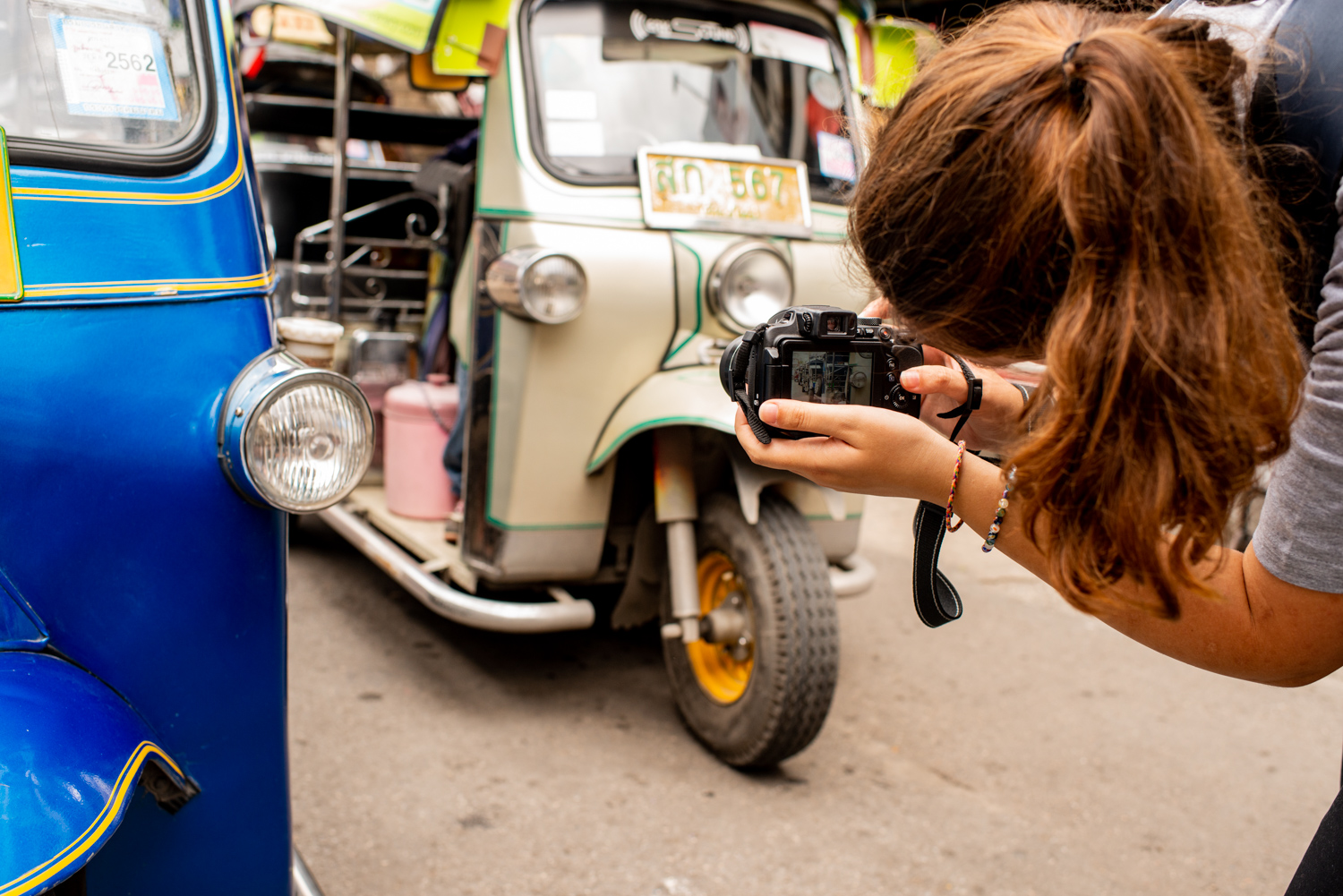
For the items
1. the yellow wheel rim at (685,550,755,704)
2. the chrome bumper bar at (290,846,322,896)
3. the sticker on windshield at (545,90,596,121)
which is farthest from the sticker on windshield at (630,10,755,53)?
the chrome bumper bar at (290,846,322,896)

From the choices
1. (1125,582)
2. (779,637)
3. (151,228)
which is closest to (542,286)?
(779,637)

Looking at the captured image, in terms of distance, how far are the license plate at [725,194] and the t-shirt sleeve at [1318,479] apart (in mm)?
2178

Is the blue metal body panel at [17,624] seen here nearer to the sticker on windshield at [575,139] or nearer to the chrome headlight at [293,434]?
the chrome headlight at [293,434]

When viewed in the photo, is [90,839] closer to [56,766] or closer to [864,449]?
[56,766]

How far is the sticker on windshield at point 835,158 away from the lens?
3.46 m

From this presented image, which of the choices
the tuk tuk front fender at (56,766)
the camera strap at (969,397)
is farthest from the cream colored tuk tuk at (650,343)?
the tuk tuk front fender at (56,766)

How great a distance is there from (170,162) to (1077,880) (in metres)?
2.53

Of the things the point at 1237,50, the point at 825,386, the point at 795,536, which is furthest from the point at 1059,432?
the point at 795,536

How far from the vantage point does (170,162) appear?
1580mm

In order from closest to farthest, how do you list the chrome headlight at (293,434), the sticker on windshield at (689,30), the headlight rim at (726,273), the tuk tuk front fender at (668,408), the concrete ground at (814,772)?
the chrome headlight at (293,434) → the concrete ground at (814,772) → the tuk tuk front fender at (668,408) → the headlight rim at (726,273) → the sticker on windshield at (689,30)

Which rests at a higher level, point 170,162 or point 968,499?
point 170,162

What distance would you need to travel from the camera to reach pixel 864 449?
1169mm

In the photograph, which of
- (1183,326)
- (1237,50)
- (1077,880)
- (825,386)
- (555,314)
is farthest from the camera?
(555,314)

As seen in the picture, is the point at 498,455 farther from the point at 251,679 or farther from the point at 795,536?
the point at 251,679
